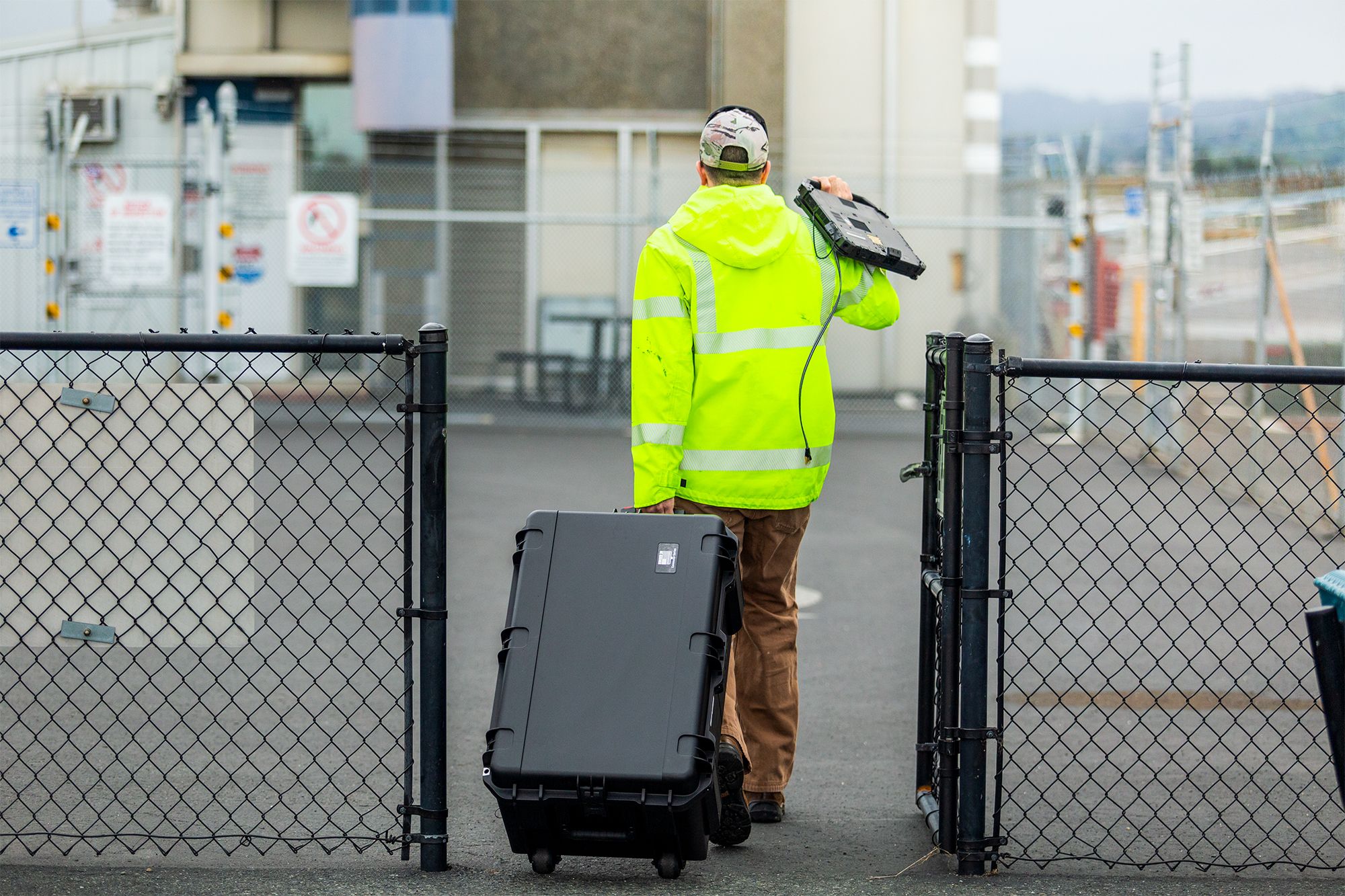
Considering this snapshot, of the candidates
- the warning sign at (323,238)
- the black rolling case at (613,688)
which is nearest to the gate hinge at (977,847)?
the black rolling case at (613,688)

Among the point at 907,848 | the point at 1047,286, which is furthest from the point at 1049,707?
the point at 1047,286

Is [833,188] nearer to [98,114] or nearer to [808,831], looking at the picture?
[808,831]

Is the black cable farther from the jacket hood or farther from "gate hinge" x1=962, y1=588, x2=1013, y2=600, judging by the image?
"gate hinge" x1=962, y1=588, x2=1013, y2=600

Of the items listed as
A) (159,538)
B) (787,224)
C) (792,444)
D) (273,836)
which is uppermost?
(787,224)

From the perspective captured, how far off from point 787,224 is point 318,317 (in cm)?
1383

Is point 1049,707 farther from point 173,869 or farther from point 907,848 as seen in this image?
point 173,869

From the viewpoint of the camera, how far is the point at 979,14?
1738cm

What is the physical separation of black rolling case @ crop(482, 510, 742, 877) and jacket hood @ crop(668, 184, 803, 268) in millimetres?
796

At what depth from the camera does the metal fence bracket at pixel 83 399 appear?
4.05 m

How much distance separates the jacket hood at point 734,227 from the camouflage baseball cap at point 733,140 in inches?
3.6

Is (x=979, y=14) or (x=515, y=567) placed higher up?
(x=979, y=14)

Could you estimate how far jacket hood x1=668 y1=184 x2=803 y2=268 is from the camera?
13.3ft

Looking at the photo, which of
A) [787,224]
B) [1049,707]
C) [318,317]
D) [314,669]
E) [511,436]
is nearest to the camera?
[787,224]

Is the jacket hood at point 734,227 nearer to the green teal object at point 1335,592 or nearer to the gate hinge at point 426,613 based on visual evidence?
the gate hinge at point 426,613
